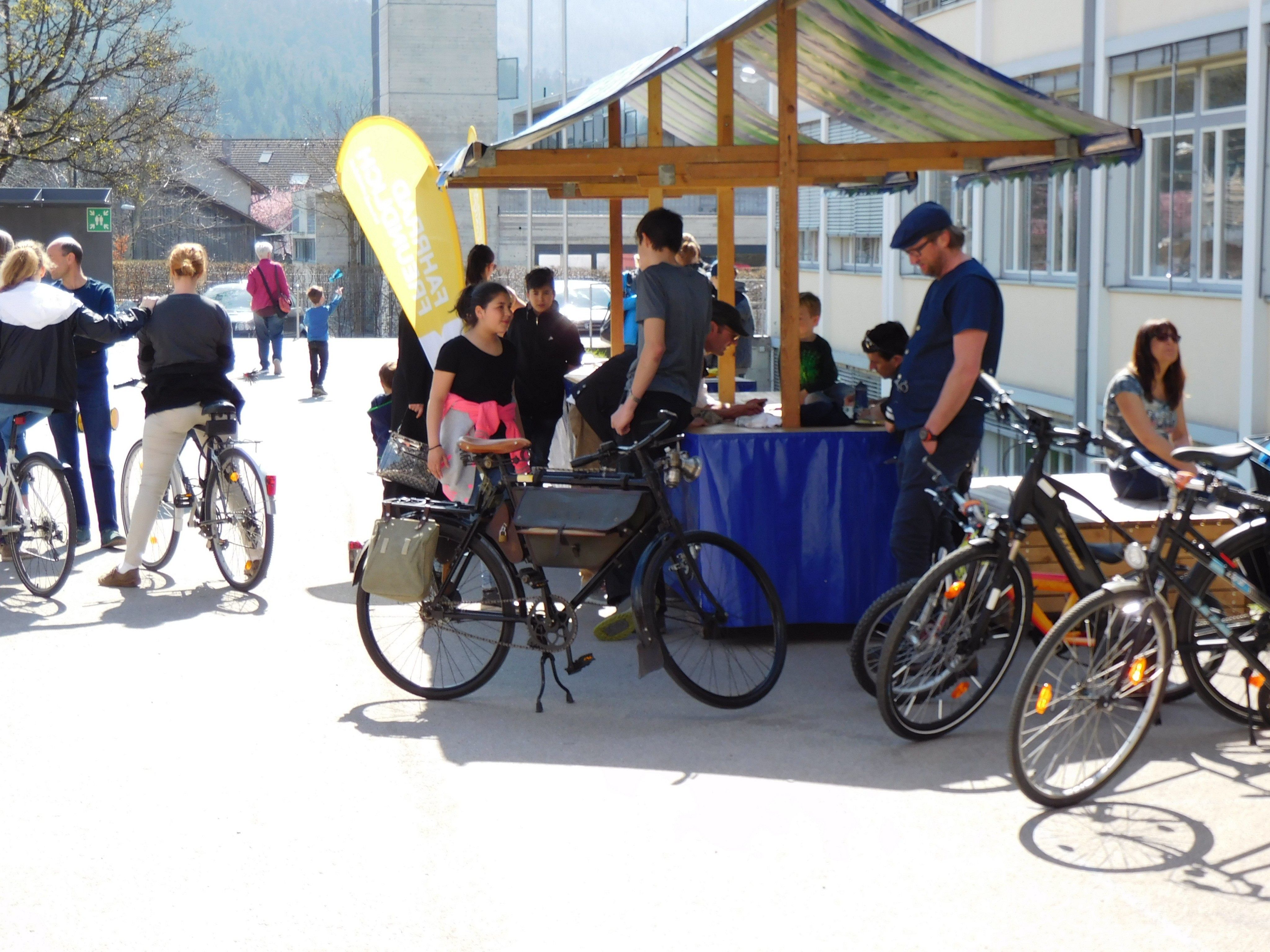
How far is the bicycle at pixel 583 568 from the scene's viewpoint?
627cm

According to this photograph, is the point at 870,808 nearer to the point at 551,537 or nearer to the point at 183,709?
the point at 551,537

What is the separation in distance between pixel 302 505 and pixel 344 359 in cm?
1777

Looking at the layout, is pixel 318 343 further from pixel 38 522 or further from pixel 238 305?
pixel 238 305

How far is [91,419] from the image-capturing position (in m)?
9.88

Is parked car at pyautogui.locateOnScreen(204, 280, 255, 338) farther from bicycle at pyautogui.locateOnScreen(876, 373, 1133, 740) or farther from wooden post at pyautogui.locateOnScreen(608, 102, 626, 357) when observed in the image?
bicycle at pyautogui.locateOnScreen(876, 373, 1133, 740)

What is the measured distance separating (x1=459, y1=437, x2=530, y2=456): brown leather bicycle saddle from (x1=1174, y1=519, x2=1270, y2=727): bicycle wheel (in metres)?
2.58

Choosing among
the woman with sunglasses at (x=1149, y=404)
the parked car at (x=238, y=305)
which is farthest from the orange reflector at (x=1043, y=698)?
the parked car at (x=238, y=305)

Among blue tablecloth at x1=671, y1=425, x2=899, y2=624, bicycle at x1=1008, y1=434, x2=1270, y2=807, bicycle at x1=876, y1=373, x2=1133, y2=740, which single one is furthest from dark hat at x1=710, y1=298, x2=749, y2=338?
bicycle at x1=1008, y1=434, x2=1270, y2=807

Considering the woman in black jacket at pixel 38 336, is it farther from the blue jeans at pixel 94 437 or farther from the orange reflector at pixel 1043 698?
the orange reflector at pixel 1043 698

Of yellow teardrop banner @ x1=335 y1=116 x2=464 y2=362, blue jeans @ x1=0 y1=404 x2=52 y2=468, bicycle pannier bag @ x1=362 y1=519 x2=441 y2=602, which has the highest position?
yellow teardrop banner @ x1=335 y1=116 x2=464 y2=362

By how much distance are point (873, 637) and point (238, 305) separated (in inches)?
1525

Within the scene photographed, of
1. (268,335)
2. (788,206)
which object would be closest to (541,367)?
(788,206)

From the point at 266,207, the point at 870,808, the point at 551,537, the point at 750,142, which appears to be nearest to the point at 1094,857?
the point at 870,808

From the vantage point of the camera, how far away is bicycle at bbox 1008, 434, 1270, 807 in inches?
197
